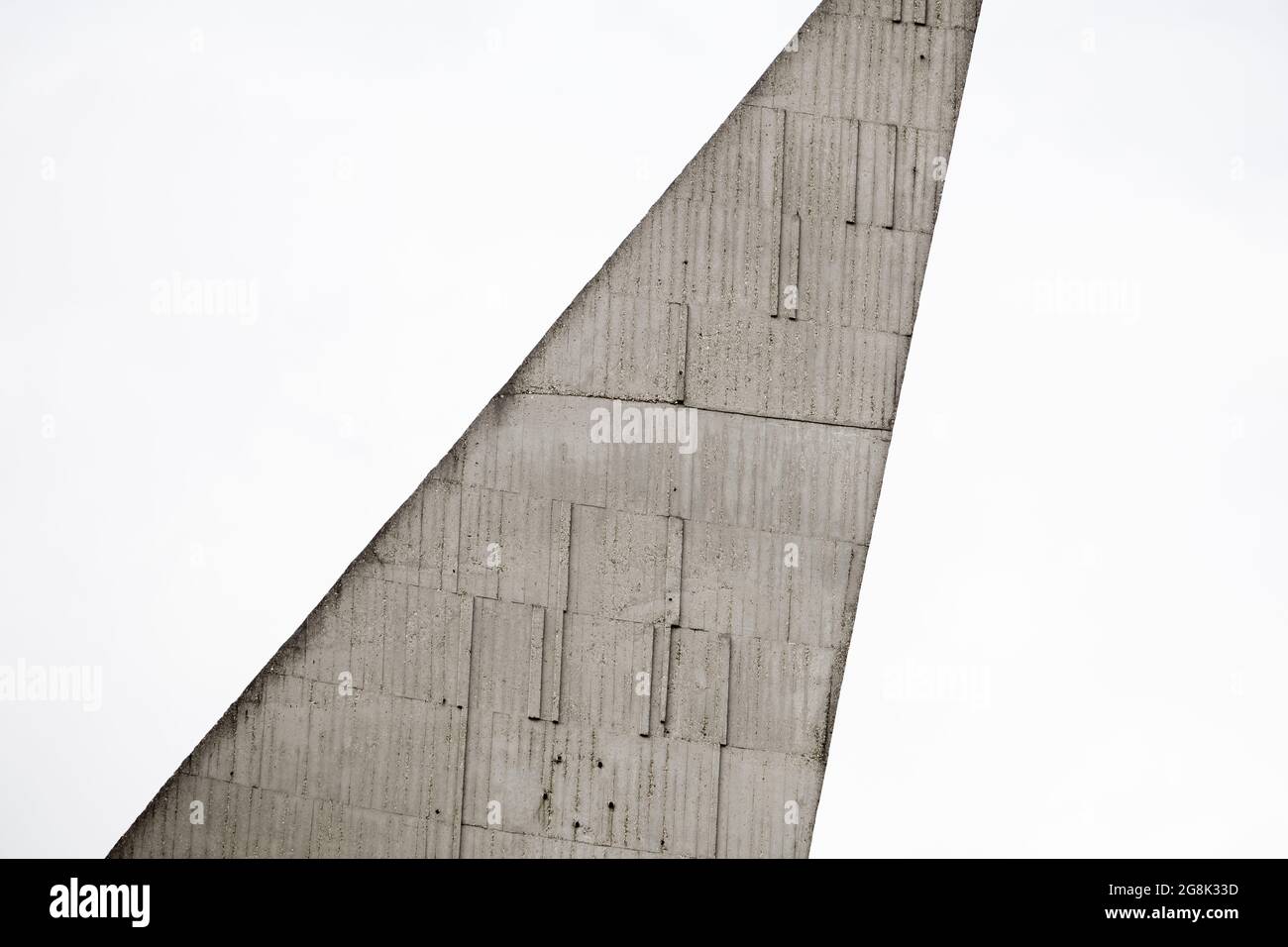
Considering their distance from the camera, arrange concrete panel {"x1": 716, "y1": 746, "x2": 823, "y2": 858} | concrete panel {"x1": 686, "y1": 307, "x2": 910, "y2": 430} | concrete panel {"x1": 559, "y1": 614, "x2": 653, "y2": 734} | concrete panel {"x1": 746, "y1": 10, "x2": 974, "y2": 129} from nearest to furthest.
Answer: concrete panel {"x1": 559, "y1": 614, "x2": 653, "y2": 734}
concrete panel {"x1": 716, "y1": 746, "x2": 823, "y2": 858}
concrete panel {"x1": 686, "y1": 307, "x2": 910, "y2": 430}
concrete panel {"x1": 746, "y1": 10, "x2": 974, "y2": 129}

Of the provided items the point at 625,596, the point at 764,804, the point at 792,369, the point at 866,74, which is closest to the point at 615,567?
the point at 625,596

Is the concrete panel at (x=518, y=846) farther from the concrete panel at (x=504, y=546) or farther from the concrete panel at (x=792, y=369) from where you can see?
the concrete panel at (x=792, y=369)

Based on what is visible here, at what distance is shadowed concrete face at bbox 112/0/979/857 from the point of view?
10.6 meters

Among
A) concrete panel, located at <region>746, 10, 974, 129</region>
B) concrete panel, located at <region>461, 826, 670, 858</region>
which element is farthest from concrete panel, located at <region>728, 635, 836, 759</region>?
concrete panel, located at <region>746, 10, 974, 129</region>

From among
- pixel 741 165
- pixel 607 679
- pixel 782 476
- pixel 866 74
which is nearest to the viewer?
pixel 607 679

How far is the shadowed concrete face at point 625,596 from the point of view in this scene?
34.9ft

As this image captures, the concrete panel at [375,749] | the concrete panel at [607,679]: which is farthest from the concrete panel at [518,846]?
the concrete panel at [607,679]

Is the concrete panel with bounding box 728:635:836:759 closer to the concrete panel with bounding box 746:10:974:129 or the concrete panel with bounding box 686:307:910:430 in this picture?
the concrete panel with bounding box 686:307:910:430

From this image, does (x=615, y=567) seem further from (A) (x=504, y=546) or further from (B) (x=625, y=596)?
(A) (x=504, y=546)

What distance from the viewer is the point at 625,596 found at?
1066 cm

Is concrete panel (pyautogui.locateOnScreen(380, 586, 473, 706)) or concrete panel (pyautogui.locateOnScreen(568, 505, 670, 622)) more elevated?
concrete panel (pyautogui.locateOnScreen(568, 505, 670, 622))
